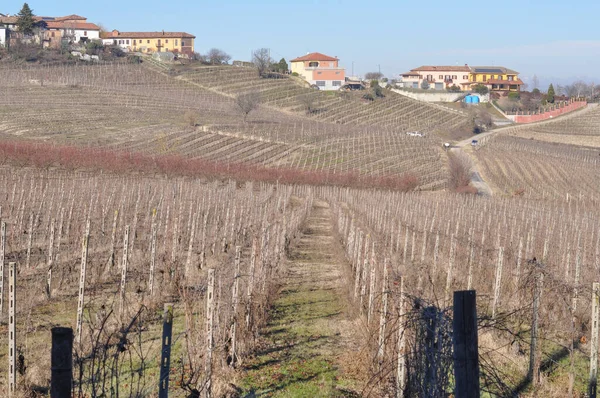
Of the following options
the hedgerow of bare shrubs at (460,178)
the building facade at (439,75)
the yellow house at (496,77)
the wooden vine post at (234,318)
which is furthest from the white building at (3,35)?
the wooden vine post at (234,318)

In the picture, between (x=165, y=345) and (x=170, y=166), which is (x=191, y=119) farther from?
(x=165, y=345)

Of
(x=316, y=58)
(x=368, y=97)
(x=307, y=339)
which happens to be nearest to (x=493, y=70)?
(x=316, y=58)

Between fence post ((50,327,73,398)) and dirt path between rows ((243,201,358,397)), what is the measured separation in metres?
4.62

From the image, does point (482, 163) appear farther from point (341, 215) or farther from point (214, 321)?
point (214, 321)

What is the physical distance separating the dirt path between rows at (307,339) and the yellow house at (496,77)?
99.7 m

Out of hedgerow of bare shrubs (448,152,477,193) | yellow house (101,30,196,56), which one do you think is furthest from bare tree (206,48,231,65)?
hedgerow of bare shrubs (448,152,477,193)

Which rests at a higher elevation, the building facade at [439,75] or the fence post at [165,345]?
the building facade at [439,75]

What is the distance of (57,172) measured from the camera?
3400 cm

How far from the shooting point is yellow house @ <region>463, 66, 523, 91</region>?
112 metres

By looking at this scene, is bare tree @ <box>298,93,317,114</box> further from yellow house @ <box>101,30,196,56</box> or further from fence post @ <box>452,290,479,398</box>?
fence post @ <box>452,290,479,398</box>

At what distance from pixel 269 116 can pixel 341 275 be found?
172 ft

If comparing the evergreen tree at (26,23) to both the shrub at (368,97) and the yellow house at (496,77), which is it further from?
the yellow house at (496,77)

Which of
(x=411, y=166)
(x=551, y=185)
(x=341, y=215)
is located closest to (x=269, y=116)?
(x=411, y=166)

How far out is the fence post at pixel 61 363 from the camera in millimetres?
3420
